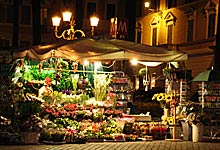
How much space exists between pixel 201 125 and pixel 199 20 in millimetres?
25272

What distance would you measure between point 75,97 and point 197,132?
450 cm

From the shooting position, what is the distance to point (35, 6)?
44.4 meters

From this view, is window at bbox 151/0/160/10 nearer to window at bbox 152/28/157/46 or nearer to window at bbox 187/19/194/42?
window at bbox 152/28/157/46

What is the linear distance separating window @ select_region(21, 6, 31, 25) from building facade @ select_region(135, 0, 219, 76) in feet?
42.6

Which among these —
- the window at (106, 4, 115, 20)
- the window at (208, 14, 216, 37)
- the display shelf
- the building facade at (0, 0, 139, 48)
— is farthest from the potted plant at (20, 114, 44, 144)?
the window at (106, 4, 115, 20)

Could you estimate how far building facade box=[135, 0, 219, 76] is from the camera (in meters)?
43.6

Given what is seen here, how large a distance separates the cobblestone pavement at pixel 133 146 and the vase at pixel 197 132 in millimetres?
355

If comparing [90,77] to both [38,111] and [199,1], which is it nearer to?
[38,111]

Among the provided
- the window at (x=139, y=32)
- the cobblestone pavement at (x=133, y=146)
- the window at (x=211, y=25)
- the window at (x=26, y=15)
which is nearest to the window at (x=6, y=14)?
the window at (x=26, y=15)

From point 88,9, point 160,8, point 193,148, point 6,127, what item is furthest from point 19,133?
point 88,9

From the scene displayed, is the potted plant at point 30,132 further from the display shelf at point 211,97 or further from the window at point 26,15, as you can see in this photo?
the window at point 26,15

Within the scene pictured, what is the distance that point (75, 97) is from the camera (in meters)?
21.8

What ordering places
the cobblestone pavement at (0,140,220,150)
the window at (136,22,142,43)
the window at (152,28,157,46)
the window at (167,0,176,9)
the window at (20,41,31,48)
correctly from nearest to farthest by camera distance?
the cobblestone pavement at (0,140,220,150), the window at (167,0,176,9), the window at (152,28,157,46), the window at (136,22,142,43), the window at (20,41,31,48)

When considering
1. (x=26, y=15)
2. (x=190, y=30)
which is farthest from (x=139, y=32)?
(x=26, y=15)
